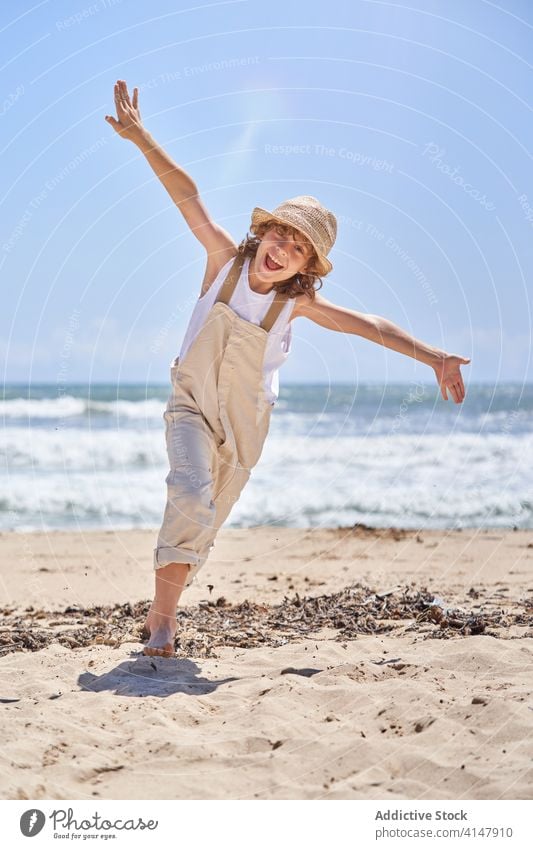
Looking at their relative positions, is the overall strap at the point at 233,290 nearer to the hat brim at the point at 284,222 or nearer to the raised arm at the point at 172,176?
the raised arm at the point at 172,176

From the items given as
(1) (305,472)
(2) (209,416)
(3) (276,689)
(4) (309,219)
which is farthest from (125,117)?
(1) (305,472)

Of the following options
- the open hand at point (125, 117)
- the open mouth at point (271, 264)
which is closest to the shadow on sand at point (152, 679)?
the open mouth at point (271, 264)

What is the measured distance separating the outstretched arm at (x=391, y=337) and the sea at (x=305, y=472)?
7.11 m

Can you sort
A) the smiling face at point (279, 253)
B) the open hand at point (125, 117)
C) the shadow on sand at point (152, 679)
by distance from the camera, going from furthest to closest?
the smiling face at point (279, 253) → the open hand at point (125, 117) → the shadow on sand at point (152, 679)

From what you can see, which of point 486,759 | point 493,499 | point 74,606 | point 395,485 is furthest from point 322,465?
point 486,759

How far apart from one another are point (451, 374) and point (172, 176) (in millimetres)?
2086

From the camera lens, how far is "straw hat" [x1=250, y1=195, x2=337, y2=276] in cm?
515

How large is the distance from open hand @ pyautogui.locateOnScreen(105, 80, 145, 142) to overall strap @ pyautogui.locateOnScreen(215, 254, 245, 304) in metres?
0.91

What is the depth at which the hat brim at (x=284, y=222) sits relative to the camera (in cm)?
Answer: 517

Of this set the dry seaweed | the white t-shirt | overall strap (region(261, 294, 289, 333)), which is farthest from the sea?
overall strap (region(261, 294, 289, 333))

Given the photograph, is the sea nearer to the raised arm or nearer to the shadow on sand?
the shadow on sand

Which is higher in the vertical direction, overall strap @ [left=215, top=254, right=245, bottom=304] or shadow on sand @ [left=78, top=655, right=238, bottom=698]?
overall strap @ [left=215, top=254, right=245, bottom=304]
